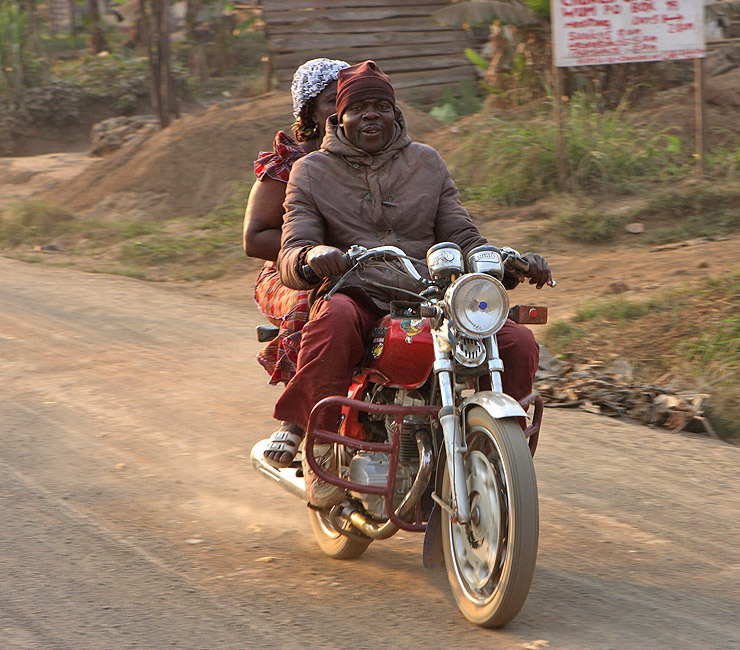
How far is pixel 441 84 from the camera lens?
59.3 feet

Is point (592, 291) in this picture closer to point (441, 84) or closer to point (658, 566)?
point (658, 566)

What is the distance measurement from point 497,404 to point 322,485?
84 cm

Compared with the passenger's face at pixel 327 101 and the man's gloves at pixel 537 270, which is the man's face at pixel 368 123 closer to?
the passenger's face at pixel 327 101

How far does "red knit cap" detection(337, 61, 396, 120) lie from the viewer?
355 centimetres

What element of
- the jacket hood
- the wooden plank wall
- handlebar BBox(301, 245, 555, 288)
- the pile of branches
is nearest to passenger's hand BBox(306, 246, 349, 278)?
handlebar BBox(301, 245, 555, 288)

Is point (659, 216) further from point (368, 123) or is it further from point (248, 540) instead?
point (248, 540)

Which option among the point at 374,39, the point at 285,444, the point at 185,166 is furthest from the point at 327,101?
the point at 374,39

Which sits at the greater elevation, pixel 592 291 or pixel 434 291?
pixel 434 291

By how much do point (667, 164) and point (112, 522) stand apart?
844cm

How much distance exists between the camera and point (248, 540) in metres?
3.90

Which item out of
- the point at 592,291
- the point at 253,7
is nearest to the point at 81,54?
the point at 253,7

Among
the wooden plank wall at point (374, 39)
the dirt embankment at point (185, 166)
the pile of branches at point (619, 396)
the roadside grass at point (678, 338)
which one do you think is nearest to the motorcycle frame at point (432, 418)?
the pile of branches at point (619, 396)

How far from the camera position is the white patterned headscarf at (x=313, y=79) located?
4133 mm

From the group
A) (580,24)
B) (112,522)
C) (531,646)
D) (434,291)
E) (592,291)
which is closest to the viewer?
(531,646)
